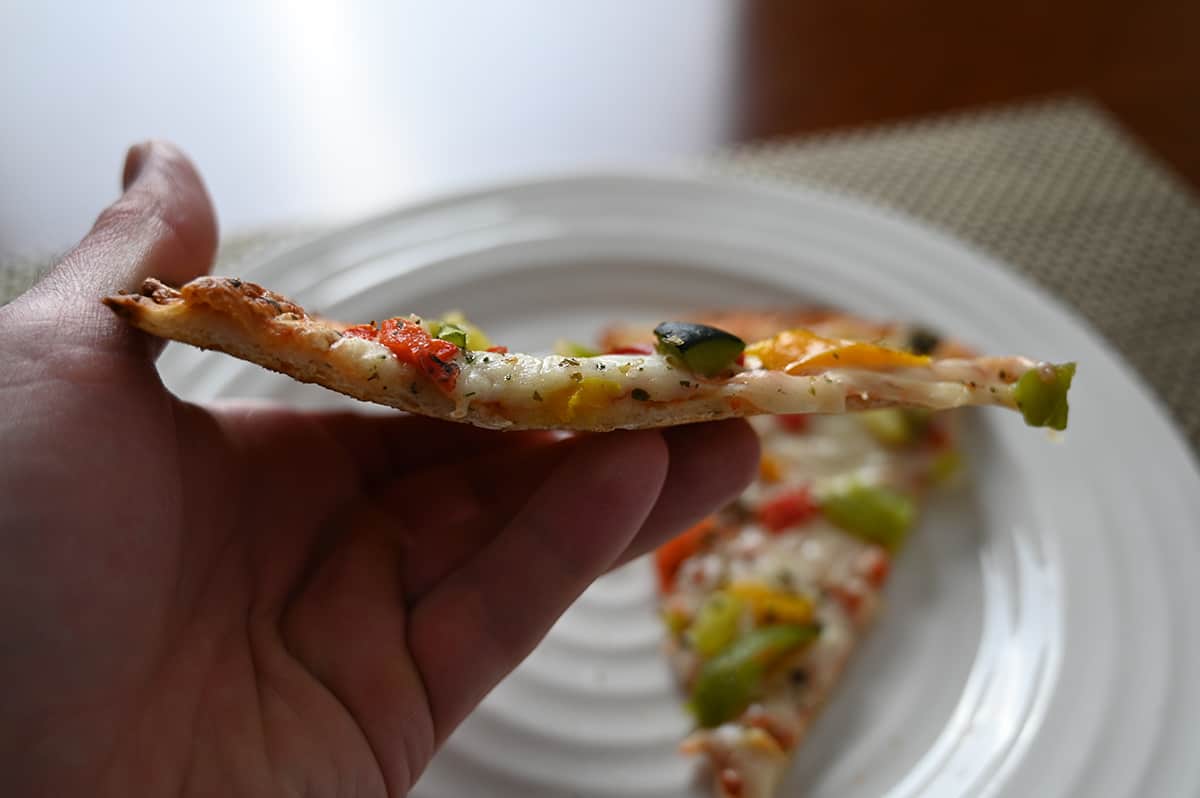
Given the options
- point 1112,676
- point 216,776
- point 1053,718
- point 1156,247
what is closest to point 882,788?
point 1053,718

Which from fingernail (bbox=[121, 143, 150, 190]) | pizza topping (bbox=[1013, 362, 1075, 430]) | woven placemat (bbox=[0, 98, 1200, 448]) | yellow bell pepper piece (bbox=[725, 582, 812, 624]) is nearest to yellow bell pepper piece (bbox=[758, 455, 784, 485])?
yellow bell pepper piece (bbox=[725, 582, 812, 624])

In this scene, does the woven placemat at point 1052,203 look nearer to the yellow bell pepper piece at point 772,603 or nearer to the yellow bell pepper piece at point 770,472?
the yellow bell pepper piece at point 770,472

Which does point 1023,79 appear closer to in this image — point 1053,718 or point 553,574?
point 1053,718

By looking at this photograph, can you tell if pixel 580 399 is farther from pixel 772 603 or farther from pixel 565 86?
pixel 565 86

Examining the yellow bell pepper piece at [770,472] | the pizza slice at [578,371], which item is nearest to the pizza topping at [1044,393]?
the pizza slice at [578,371]

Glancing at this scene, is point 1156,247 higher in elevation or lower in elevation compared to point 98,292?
higher

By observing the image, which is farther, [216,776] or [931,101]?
[931,101]
